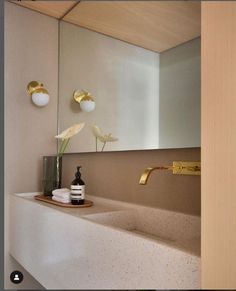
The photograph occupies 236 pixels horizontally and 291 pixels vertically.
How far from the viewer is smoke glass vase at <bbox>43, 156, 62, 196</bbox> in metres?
1.66

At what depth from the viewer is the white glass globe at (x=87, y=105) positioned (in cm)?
164

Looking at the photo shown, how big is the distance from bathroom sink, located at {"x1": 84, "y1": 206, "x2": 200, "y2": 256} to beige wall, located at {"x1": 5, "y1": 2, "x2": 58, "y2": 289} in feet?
2.63

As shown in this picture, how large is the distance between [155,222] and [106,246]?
34cm

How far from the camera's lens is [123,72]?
1439mm

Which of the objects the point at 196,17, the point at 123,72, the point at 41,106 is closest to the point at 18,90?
the point at 41,106

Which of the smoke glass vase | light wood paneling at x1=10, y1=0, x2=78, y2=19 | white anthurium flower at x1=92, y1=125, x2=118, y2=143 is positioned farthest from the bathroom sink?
light wood paneling at x1=10, y1=0, x2=78, y2=19

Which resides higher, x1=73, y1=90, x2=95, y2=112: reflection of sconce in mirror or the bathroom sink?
x1=73, y1=90, x2=95, y2=112: reflection of sconce in mirror

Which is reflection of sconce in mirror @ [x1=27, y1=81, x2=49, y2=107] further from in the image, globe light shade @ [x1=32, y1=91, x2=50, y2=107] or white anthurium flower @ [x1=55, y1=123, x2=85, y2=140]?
white anthurium flower @ [x1=55, y1=123, x2=85, y2=140]

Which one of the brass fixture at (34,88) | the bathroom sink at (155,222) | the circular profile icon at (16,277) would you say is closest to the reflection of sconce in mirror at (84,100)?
the brass fixture at (34,88)

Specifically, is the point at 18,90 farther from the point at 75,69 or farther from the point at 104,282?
the point at 104,282

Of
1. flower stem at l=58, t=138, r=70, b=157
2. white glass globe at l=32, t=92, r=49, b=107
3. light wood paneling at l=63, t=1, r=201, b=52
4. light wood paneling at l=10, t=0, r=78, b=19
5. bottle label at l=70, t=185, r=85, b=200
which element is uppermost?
light wood paneling at l=10, t=0, r=78, b=19

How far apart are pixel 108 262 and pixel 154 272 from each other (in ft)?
0.65

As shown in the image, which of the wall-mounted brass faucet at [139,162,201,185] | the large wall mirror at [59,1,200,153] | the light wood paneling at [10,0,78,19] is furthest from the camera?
the light wood paneling at [10,0,78,19]

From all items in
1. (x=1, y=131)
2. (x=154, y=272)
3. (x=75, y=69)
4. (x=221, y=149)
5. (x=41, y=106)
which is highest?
(x=75, y=69)
